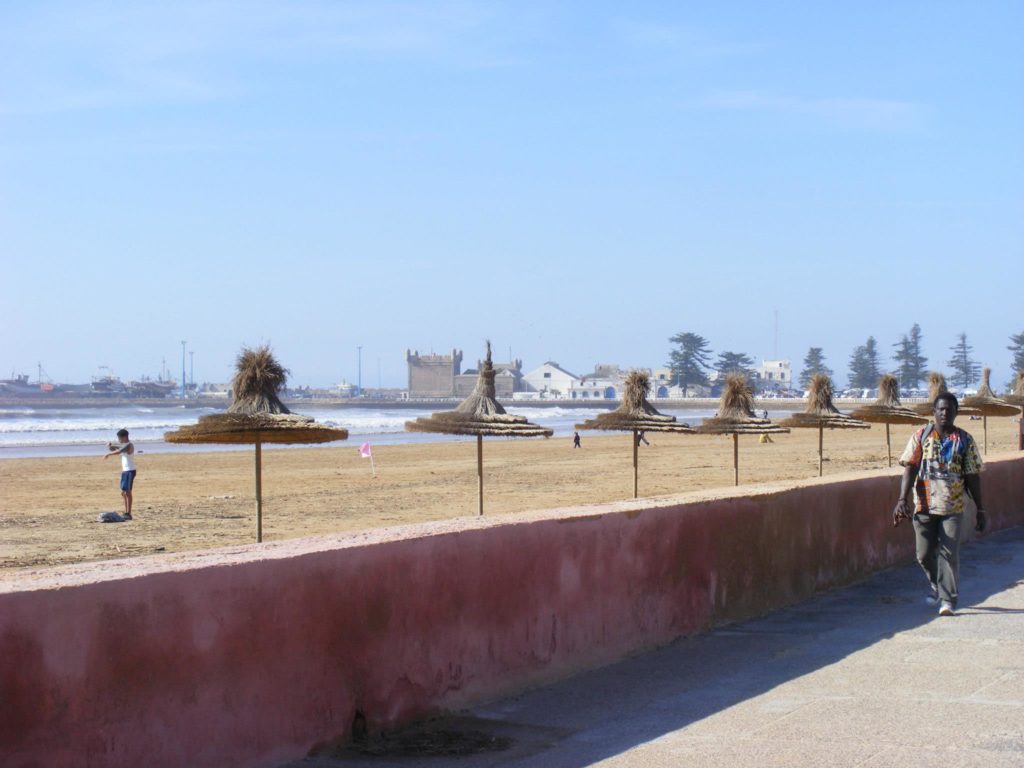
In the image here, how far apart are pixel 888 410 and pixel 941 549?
21.3m

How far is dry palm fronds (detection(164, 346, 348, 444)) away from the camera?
634 inches

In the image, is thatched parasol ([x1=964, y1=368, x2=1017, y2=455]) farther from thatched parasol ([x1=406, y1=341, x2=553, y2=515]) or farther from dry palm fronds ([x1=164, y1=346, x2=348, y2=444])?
dry palm fronds ([x1=164, y1=346, x2=348, y2=444])

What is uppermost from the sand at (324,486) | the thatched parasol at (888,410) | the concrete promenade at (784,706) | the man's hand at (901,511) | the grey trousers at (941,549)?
the thatched parasol at (888,410)

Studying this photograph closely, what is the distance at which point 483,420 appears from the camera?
68.3 ft

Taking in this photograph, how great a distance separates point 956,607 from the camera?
9.72 metres

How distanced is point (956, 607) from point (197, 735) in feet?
20.5

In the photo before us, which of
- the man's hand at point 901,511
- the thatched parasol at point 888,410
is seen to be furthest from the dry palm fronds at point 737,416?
the man's hand at point 901,511

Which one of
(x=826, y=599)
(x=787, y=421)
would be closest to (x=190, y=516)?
(x=787, y=421)

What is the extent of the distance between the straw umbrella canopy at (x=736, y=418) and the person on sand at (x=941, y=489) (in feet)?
53.4

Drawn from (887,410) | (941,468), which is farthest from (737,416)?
(941,468)

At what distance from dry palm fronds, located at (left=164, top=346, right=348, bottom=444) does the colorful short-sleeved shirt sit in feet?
27.4

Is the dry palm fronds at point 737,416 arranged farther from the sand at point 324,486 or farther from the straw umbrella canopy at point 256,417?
the straw umbrella canopy at point 256,417

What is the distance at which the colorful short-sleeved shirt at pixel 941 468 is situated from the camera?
9.66 metres

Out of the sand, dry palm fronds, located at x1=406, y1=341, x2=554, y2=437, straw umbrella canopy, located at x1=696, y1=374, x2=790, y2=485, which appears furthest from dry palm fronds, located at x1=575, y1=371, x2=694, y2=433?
dry palm fronds, located at x1=406, y1=341, x2=554, y2=437
